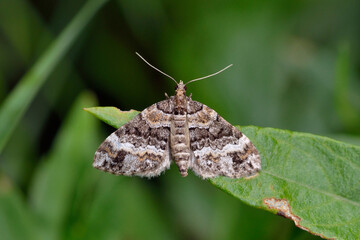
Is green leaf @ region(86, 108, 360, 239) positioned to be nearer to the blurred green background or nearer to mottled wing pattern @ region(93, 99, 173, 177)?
mottled wing pattern @ region(93, 99, 173, 177)

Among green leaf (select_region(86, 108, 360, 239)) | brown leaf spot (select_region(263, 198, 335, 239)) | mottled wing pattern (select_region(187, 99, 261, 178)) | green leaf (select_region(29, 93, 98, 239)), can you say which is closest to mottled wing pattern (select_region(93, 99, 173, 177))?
mottled wing pattern (select_region(187, 99, 261, 178))

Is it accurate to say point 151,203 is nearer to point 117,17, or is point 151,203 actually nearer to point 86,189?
point 86,189

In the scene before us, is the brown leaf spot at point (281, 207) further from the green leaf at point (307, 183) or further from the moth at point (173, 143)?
the moth at point (173, 143)

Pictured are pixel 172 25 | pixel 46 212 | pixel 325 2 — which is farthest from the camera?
pixel 325 2

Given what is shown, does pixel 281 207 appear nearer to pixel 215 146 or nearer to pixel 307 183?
pixel 307 183

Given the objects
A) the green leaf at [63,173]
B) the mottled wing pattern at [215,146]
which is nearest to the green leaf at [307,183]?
the mottled wing pattern at [215,146]

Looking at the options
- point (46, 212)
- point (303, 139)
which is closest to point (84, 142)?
point (46, 212)
